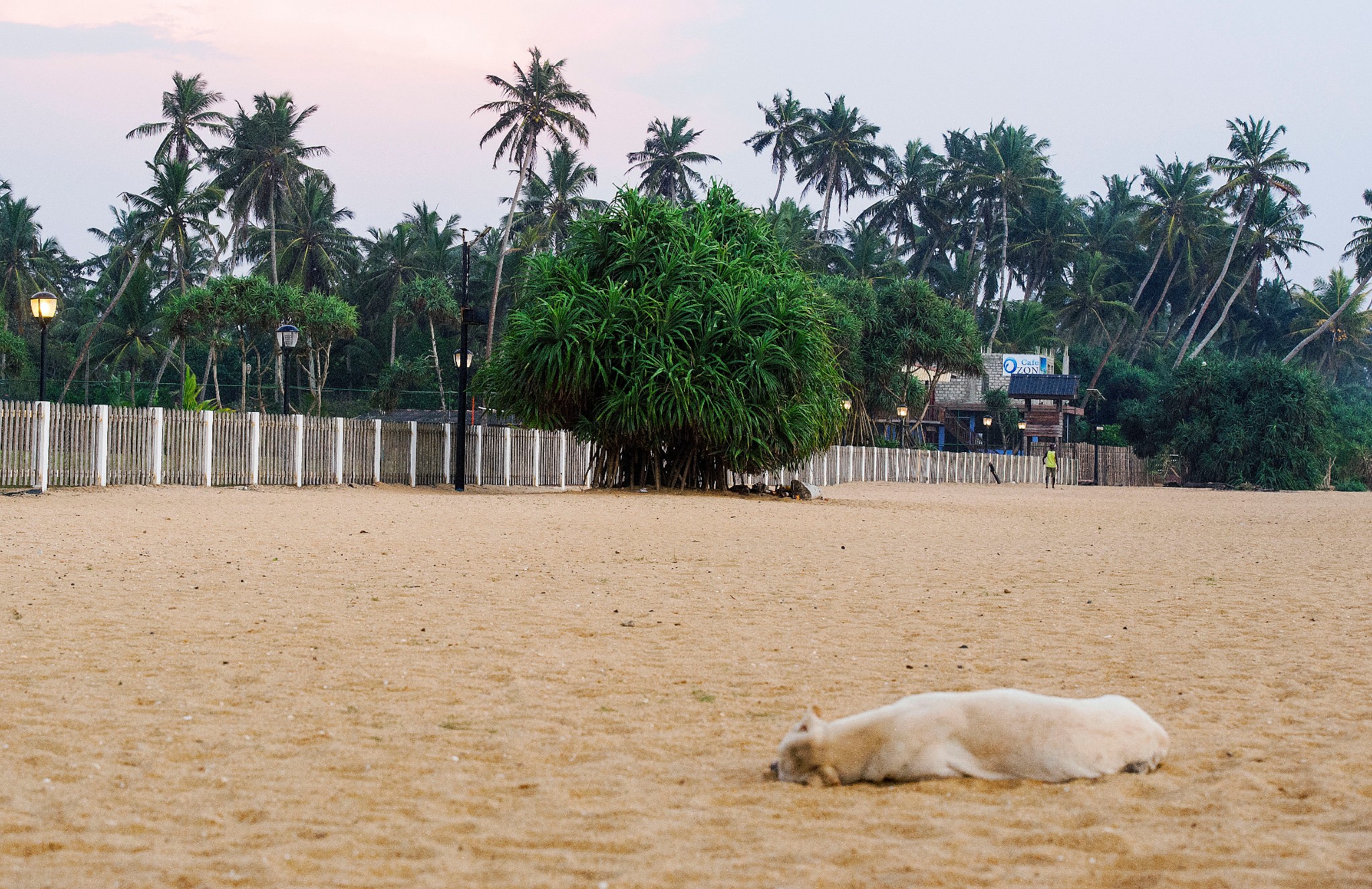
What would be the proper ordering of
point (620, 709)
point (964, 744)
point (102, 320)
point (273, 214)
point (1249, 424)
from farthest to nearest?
point (273, 214) → point (1249, 424) → point (102, 320) → point (620, 709) → point (964, 744)

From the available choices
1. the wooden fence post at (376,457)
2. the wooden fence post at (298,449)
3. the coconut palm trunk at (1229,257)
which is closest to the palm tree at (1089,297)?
the coconut palm trunk at (1229,257)

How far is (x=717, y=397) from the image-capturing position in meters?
22.2

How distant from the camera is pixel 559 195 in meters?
63.6

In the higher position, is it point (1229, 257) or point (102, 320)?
point (1229, 257)

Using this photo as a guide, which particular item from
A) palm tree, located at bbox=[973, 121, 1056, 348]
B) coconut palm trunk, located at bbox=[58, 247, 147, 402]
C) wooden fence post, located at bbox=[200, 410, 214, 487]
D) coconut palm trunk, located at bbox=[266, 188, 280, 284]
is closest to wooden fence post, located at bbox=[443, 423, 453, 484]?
wooden fence post, located at bbox=[200, 410, 214, 487]

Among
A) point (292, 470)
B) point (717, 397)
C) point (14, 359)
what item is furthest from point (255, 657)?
point (14, 359)

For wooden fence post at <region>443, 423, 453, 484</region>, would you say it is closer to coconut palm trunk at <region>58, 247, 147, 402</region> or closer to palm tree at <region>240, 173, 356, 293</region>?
coconut palm trunk at <region>58, 247, 147, 402</region>

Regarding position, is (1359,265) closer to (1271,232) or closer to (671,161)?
(1271,232)

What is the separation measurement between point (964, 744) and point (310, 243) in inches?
2393

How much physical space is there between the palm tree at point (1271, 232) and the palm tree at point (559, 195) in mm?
40279

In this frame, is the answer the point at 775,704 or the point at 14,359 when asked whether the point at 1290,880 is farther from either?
the point at 14,359

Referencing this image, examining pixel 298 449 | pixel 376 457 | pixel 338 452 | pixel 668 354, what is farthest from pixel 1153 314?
pixel 298 449

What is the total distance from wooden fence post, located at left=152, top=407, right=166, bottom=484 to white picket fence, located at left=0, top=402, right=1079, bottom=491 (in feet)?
0.05

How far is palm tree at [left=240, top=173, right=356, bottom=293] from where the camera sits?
59594mm
